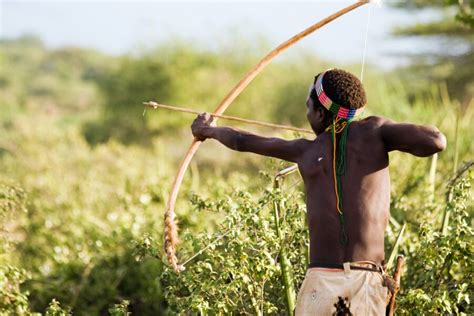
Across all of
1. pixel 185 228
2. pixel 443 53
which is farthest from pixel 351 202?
pixel 443 53

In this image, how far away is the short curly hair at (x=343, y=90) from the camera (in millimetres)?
4453

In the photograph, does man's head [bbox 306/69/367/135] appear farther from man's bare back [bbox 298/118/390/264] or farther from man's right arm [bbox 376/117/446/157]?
man's right arm [bbox 376/117/446/157]

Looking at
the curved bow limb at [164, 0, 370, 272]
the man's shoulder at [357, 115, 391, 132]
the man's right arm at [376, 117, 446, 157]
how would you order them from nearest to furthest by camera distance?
the man's right arm at [376, 117, 446, 157] → the man's shoulder at [357, 115, 391, 132] → the curved bow limb at [164, 0, 370, 272]

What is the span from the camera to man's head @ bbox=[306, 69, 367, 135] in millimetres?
4457

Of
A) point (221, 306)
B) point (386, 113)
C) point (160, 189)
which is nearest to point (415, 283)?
point (221, 306)

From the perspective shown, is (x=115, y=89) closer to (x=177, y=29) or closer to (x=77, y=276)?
(x=177, y=29)

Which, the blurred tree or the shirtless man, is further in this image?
the blurred tree

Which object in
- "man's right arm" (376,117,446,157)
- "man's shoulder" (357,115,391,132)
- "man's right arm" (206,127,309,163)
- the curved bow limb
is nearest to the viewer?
"man's right arm" (376,117,446,157)

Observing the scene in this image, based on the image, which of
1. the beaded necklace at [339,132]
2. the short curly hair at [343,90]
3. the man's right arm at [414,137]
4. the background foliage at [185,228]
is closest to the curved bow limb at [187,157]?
the background foliage at [185,228]

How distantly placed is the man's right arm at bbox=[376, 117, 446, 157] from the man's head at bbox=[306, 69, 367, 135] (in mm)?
233

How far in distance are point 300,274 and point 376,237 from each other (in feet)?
3.76

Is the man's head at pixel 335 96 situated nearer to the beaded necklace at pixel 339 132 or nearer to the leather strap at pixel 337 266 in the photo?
the beaded necklace at pixel 339 132

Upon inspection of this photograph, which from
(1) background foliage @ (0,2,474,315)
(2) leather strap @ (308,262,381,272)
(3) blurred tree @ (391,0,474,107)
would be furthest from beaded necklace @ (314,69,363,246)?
(3) blurred tree @ (391,0,474,107)

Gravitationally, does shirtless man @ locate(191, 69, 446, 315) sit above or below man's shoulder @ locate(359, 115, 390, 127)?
below
